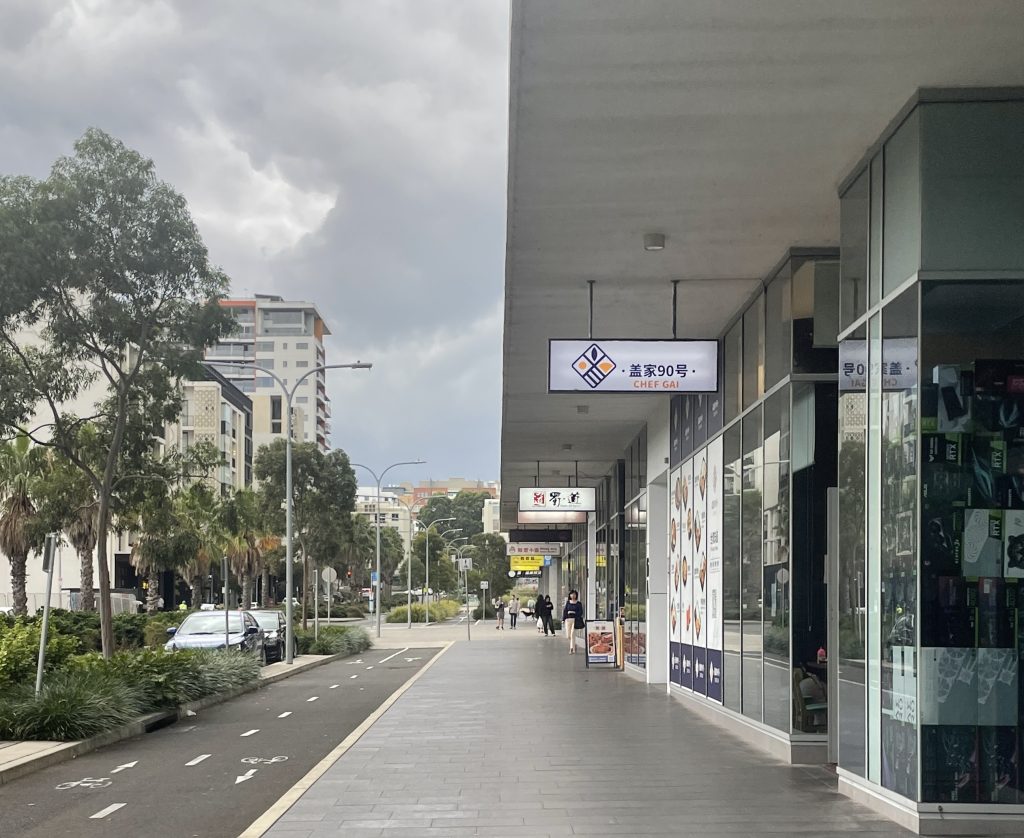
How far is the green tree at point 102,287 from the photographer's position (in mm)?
19375

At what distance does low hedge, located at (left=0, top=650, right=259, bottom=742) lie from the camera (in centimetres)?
1443

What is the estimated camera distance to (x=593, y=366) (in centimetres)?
1337

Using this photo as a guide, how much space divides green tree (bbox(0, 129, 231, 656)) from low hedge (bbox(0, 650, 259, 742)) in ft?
4.94

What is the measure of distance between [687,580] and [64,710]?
9.05 metres

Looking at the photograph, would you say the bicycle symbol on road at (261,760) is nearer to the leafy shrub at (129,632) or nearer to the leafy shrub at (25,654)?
the leafy shrub at (25,654)

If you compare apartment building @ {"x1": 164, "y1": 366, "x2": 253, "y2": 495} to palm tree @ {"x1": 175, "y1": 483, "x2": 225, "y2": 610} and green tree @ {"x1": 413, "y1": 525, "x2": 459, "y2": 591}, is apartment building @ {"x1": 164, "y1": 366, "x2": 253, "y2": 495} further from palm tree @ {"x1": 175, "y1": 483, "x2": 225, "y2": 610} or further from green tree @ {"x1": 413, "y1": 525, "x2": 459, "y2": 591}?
green tree @ {"x1": 413, "y1": 525, "x2": 459, "y2": 591}

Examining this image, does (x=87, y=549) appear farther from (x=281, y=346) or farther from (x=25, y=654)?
(x=281, y=346)

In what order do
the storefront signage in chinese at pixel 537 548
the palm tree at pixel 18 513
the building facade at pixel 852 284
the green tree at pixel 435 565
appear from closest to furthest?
the building facade at pixel 852 284, the palm tree at pixel 18 513, the storefront signage in chinese at pixel 537 548, the green tree at pixel 435 565

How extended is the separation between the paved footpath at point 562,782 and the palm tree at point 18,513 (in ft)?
92.3

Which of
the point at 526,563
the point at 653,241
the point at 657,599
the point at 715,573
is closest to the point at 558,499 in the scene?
→ the point at 657,599

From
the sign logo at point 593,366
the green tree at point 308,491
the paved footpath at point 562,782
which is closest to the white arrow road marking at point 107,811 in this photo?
the paved footpath at point 562,782

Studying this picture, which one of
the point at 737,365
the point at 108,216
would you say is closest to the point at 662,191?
the point at 737,365

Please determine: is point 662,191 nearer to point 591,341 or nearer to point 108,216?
point 591,341

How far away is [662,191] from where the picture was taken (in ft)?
36.0
